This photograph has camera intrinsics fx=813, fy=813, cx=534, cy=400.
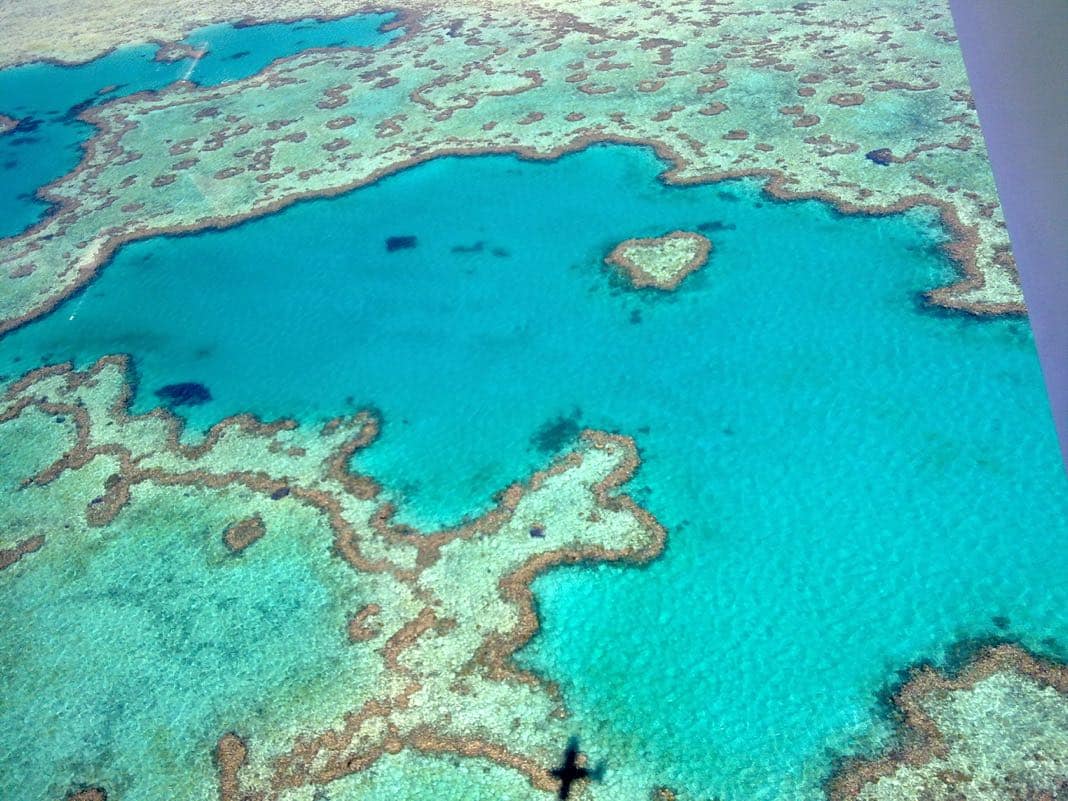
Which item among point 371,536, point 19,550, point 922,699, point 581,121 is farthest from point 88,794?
point 581,121

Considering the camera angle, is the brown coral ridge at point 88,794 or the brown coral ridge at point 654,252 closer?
the brown coral ridge at point 88,794

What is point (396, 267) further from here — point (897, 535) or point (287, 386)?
point (897, 535)

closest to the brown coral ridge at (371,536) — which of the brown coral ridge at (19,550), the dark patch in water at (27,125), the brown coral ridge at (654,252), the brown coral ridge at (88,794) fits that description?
the brown coral ridge at (19,550)

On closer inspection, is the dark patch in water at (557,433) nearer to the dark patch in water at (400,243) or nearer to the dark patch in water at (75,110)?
the dark patch in water at (400,243)

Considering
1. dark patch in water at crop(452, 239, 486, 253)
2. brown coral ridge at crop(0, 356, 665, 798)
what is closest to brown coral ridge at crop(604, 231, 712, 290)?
dark patch in water at crop(452, 239, 486, 253)

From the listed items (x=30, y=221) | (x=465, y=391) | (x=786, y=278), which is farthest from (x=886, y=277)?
(x=30, y=221)

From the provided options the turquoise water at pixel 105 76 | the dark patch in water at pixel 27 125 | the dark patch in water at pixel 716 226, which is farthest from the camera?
the dark patch in water at pixel 27 125

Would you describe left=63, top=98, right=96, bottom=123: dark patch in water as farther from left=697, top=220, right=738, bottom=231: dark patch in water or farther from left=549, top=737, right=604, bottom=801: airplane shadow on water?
left=549, top=737, right=604, bottom=801: airplane shadow on water
